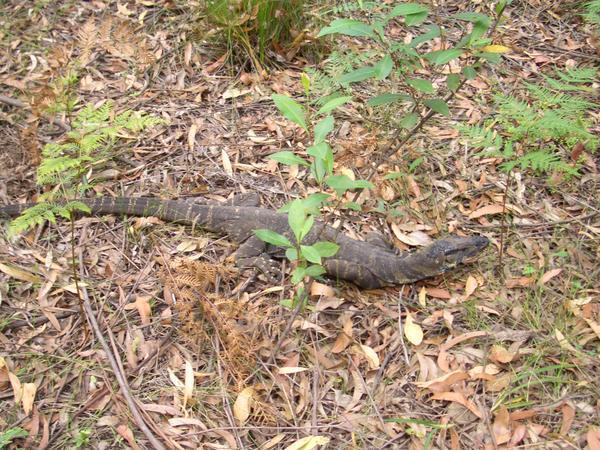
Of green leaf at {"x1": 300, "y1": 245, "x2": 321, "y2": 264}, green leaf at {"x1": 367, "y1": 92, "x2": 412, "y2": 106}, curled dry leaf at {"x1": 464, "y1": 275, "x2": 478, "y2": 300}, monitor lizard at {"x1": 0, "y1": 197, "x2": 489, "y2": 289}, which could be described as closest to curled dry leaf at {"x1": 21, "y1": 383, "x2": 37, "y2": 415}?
monitor lizard at {"x1": 0, "y1": 197, "x2": 489, "y2": 289}

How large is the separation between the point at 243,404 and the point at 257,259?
1.54 m

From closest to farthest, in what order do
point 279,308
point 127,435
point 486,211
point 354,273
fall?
point 127,435
point 279,308
point 354,273
point 486,211

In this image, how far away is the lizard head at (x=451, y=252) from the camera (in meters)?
4.72

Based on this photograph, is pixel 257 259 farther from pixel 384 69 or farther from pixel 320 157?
pixel 384 69

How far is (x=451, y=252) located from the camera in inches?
185

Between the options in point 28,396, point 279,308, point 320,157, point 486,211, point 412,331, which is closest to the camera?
point 320,157

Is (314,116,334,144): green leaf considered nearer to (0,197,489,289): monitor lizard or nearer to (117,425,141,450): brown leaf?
(0,197,489,289): monitor lizard

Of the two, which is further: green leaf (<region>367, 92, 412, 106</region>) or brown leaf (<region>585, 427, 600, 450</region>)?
green leaf (<region>367, 92, 412, 106</region>)

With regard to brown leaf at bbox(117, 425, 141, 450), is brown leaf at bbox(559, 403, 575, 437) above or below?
above

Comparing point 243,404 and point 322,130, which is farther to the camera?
point 243,404

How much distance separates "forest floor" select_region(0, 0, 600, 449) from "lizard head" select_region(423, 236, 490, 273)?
21 centimetres

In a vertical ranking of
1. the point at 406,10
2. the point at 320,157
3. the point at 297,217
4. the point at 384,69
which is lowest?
the point at 297,217

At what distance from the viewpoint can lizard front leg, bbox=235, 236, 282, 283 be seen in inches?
198

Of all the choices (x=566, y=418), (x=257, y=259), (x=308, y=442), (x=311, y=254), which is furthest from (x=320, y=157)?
(x=566, y=418)
